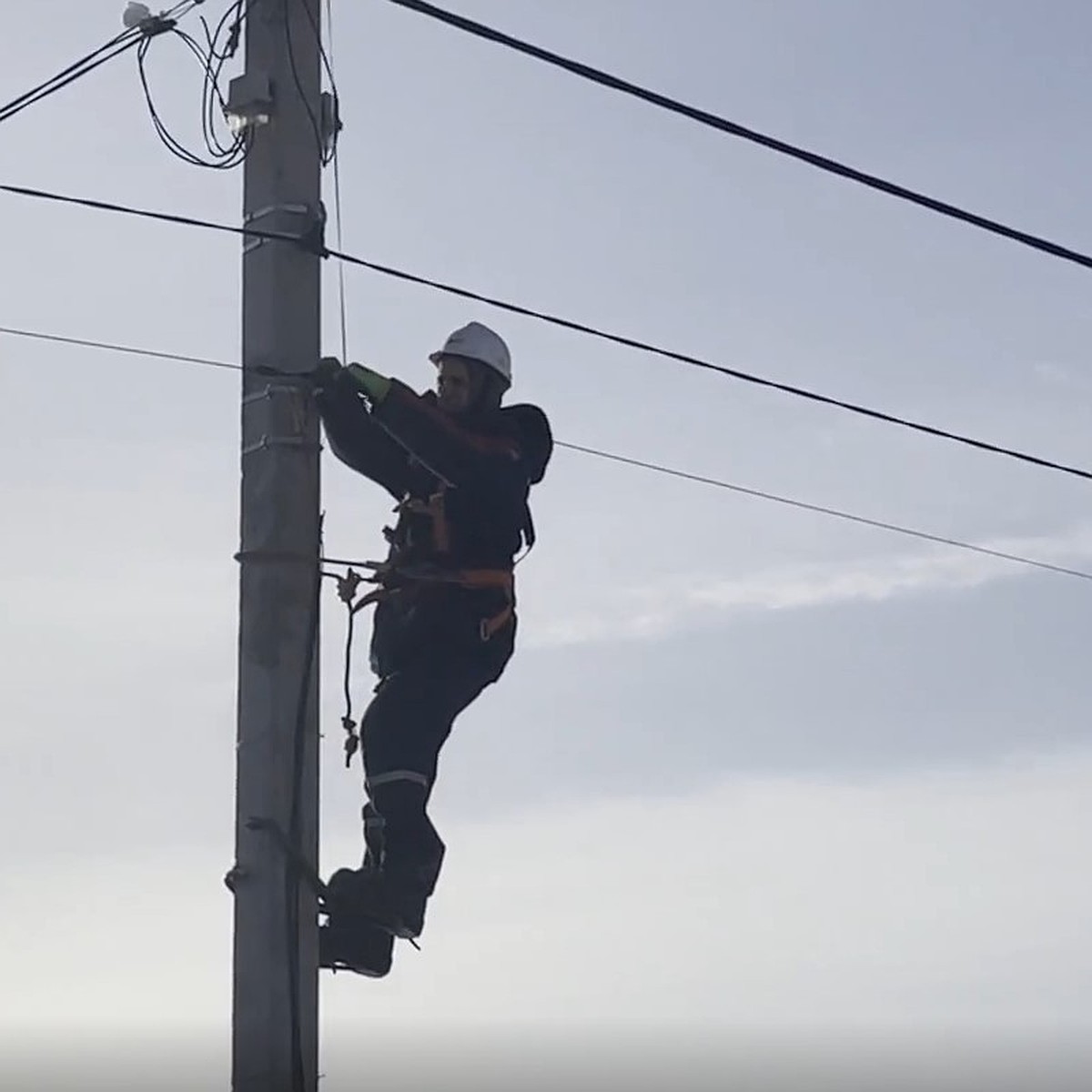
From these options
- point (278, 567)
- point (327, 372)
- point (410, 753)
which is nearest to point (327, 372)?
point (327, 372)

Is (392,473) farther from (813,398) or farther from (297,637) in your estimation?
(813,398)

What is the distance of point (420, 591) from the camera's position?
8.93m

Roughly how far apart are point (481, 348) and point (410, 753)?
4.81ft

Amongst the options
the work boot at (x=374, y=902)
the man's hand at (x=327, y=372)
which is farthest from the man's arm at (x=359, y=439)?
the work boot at (x=374, y=902)

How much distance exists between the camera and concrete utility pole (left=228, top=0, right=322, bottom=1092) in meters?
8.08

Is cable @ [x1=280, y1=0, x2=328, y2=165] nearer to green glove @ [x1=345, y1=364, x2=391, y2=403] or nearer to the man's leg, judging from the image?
green glove @ [x1=345, y1=364, x2=391, y2=403]

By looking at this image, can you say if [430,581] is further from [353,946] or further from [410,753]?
[353,946]

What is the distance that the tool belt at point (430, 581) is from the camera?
873 centimetres

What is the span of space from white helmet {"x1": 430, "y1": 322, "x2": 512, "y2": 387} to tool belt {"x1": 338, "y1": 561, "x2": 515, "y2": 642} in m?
0.75

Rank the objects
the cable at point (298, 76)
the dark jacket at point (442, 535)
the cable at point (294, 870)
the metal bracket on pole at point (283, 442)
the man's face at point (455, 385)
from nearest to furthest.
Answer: the cable at point (294, 870) → the metal bracket on pole at point (283, 442) → the cable at point (298, 76) → the dark jacket at point (442, 535) → the man's face at point (455, 385)

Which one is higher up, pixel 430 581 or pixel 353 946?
pixel 430 581

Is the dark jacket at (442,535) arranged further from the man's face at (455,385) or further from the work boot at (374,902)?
the work boot at (374,902)

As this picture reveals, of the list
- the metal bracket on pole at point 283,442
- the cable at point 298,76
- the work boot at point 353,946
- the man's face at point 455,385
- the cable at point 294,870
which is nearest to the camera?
the cable at point 294,870

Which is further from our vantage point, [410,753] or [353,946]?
[410,753]
